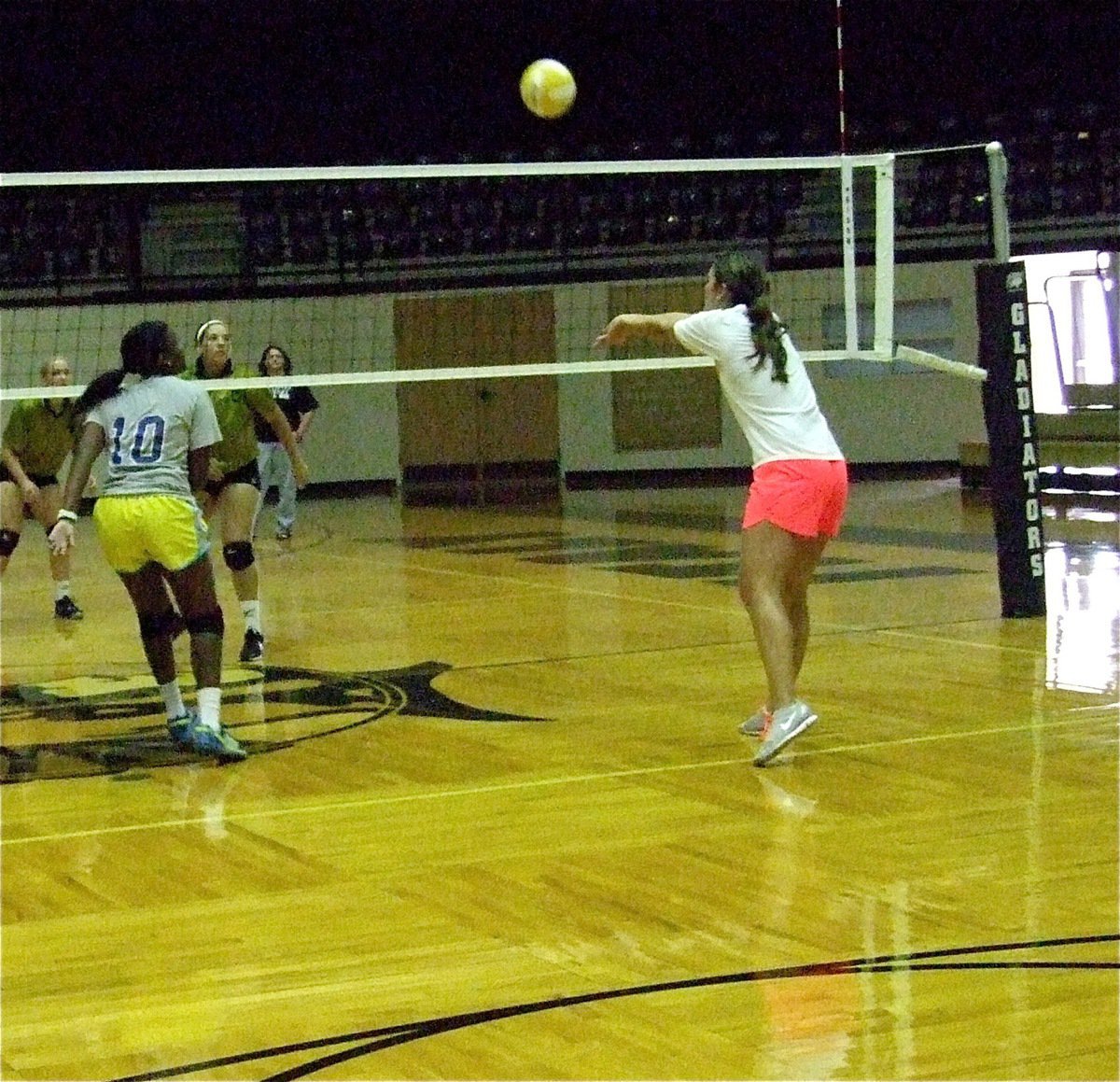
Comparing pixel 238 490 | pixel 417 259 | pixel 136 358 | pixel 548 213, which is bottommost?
pixel 238 490

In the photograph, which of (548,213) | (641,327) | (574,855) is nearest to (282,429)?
(641,327)

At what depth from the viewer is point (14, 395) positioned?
345 inches

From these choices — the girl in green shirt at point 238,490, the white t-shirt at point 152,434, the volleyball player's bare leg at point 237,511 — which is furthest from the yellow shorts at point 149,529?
the volleyball player's bare leg at point 237,511

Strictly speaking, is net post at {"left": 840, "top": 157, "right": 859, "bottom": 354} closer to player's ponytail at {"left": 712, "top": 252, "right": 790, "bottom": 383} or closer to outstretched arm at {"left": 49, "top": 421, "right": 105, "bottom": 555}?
player's ponytail at {"left": 712, "top": 252, "right": 790, "bottom": 383}

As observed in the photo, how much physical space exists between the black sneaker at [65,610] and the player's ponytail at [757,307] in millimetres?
6324

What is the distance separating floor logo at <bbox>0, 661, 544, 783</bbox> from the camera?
7.50 m

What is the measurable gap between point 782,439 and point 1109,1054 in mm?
3515

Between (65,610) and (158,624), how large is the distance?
494cm

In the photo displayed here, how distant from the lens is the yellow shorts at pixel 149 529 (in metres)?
7.30

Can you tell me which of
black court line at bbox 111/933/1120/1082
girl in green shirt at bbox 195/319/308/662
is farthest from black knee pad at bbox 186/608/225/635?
black court line at bbox 111/933/1120/1082

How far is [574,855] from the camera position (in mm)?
5754

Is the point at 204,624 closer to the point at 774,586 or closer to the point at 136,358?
the point at 136,358

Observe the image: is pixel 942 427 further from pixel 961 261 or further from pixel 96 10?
pixel 96 10

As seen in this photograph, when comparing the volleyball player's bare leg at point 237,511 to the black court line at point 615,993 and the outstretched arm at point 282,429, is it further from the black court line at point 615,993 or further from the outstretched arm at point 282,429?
the black court line at point 615,993
